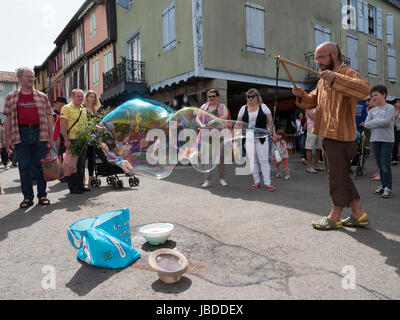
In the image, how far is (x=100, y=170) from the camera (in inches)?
257

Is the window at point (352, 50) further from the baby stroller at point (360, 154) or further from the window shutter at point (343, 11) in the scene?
the baby stroller at point (360, 154)

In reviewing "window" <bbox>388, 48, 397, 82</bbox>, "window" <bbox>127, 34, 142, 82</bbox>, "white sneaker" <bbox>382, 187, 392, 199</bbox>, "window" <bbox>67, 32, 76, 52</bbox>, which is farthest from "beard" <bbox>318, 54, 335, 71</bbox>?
"window" <bbox>67, 32, 76, 52</bbox>

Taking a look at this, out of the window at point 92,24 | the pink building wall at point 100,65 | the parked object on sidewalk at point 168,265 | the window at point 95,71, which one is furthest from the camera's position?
the window at point 95,71

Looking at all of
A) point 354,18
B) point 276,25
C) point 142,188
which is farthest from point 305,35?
point 142,188

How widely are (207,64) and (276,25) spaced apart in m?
4.12

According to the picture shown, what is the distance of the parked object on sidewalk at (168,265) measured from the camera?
2270 millimetres

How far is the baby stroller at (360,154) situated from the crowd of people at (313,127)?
0.15m

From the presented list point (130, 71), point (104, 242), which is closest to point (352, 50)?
point (130, 71)

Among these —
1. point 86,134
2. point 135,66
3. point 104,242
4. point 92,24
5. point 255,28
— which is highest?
point 92,24

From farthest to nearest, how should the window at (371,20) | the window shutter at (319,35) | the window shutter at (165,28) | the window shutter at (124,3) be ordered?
the window at (371,20) → the window shutter at (124,3) → the window shutter at (319,35) → the window shutter at (165,28)

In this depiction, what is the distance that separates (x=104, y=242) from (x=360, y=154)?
6.75 meters

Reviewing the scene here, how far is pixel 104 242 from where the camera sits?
2557mm

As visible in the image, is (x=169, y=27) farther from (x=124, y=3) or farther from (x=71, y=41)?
(x=71, y=41)

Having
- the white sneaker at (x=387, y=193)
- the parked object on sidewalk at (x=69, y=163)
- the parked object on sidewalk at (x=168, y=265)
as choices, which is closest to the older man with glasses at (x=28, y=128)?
the parked object on sidewalk at (x=69, y=163)
